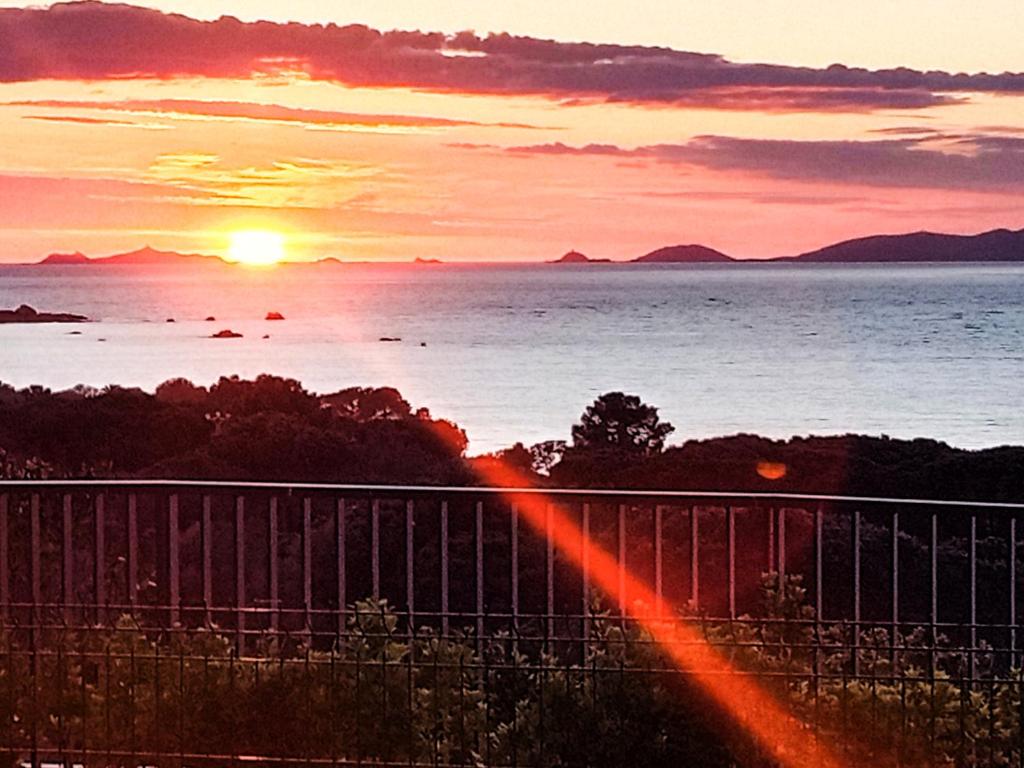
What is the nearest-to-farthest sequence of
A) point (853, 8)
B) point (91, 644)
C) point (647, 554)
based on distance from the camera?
point (91, 644) < point (647, 554) < point (853, 8)

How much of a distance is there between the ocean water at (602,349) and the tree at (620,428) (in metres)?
7.07

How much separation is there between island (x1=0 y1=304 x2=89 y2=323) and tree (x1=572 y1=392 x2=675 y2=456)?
2537 inches

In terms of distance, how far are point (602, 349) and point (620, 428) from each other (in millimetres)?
43033

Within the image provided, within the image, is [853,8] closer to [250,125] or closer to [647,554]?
[647,554]

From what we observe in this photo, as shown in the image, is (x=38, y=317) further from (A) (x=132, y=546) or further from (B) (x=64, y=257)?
(A) (x=132, y=546)

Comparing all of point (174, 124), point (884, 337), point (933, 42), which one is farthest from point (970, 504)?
point (884, 337)

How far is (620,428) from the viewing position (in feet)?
101

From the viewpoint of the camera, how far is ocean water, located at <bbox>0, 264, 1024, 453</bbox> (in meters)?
50.5

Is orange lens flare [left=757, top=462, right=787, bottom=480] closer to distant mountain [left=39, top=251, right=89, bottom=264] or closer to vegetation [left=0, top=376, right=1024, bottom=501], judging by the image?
vegetation [left=0, top=376, right=1024, bottom=501]

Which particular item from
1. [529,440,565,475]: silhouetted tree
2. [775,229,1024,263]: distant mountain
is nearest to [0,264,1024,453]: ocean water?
[775,229,1024,263]: distant mountain

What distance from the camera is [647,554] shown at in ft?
36.6

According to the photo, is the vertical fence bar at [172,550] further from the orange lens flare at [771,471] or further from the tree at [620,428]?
the tree at [620,428]

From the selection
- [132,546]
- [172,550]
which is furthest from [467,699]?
[132,546]

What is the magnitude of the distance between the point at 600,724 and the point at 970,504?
1703 millimetres
